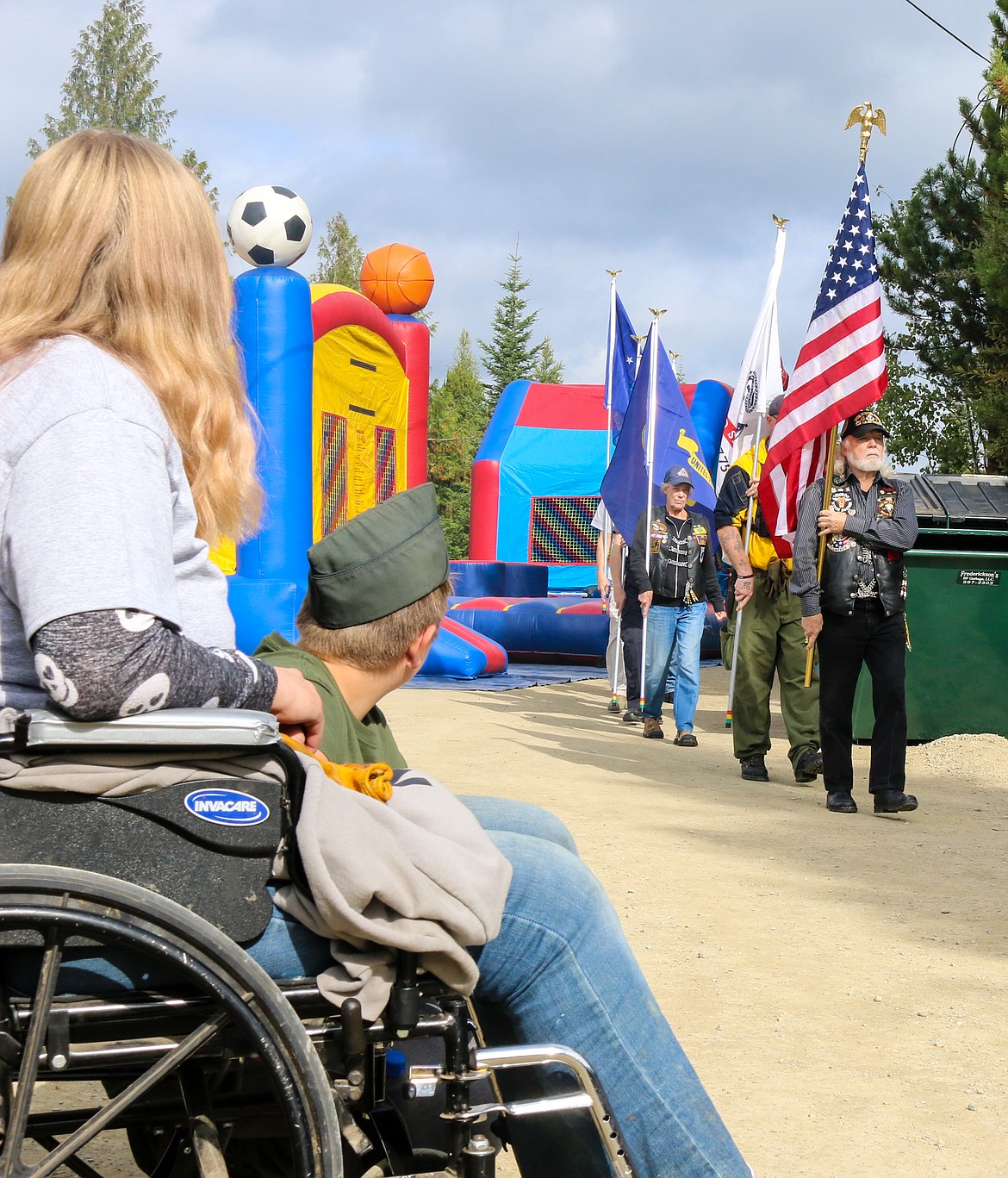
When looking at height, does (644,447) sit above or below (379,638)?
above

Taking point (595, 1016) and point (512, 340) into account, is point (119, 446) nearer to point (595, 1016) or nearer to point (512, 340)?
point (595, 1016)

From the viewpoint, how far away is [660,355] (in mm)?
12352

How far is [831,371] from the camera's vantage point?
24.8 feet

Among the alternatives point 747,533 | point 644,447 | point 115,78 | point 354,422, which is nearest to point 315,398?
point 354,422

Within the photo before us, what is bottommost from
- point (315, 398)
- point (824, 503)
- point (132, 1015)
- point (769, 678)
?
point (769, 678)

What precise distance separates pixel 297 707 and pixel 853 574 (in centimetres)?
518

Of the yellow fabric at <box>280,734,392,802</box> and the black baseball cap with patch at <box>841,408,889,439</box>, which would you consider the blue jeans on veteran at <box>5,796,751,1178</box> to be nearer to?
the yellow fabric at <box>280,734,392,802</box>

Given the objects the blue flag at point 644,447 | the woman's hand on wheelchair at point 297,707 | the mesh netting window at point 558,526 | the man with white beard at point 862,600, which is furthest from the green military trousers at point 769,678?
the mesh netting window at point 558,526

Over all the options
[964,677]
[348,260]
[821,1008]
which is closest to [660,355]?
[964,677]

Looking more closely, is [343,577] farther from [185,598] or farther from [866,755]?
[866,755]

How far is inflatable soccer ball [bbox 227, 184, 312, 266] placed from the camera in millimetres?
11656

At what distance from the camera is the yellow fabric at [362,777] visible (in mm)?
1823

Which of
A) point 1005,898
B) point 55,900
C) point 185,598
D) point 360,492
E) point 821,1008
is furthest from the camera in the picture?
point 360,492

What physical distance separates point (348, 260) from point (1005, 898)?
50198 mm
